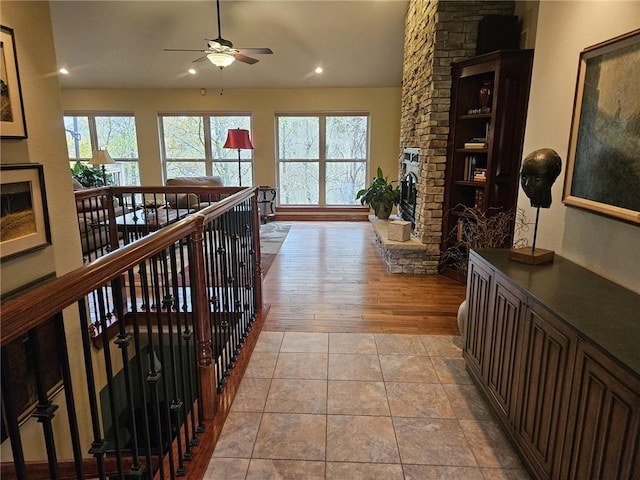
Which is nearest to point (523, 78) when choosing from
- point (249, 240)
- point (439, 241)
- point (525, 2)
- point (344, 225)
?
point (525, 2)

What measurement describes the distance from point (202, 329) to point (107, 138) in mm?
7880

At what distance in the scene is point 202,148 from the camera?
852cm

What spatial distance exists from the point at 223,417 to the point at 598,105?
2.54 m

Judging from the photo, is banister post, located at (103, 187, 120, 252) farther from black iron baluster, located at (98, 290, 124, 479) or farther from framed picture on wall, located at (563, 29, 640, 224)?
framed picture on wall, located at (563, 29, 640, 224)

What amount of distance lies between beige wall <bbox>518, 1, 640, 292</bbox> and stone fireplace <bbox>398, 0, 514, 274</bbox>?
1.58 metres

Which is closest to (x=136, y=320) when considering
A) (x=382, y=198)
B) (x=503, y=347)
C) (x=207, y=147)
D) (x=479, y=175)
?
(x=503, y=347)

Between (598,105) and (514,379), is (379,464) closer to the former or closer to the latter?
(514,379)

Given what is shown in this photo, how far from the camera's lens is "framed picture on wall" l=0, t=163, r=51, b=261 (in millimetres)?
2258

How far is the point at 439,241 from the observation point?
475 centimetres

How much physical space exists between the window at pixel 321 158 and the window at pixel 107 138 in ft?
10.2

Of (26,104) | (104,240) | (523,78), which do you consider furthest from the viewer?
(104,240)

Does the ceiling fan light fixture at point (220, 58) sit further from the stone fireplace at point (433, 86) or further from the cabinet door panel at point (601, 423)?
the cabinet door panel at point (601, 423)

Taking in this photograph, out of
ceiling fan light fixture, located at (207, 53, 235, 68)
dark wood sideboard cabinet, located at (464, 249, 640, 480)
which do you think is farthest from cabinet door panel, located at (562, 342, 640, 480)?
ceiling fan light fixture, located at (207, 53, 235, 68)

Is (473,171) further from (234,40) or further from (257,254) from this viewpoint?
(234,40)
